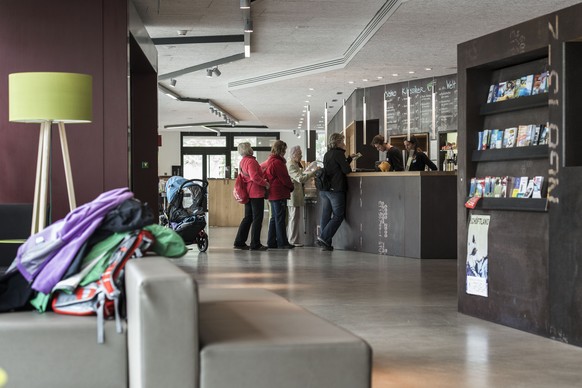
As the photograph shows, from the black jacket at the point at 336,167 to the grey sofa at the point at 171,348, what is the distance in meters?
8.13

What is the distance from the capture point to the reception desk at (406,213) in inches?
399

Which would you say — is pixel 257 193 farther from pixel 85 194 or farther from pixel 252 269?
pixel 85 194

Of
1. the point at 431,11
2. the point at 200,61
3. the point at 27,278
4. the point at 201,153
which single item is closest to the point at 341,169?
the point at 431,11

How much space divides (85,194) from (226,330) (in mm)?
4835

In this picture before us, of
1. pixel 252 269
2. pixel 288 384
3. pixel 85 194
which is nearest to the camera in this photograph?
pixel 288 384

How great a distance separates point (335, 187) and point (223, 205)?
7.44 metres

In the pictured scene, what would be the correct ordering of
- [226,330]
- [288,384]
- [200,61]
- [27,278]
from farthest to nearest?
[200,61]
[27,278]
[226,330]
[288,384]

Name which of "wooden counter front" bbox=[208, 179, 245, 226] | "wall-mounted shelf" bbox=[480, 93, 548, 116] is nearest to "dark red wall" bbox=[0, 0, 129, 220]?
"wall-mounted shelf" bbox=[480, 93, 548, 116]

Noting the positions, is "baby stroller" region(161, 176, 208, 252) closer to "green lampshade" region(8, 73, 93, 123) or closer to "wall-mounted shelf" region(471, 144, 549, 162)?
"wall-mounted shelf" region(471, 144, 549, 162)

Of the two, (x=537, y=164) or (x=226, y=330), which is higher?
(x=537, y=164)

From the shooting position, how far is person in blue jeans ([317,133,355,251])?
11203 millimetres

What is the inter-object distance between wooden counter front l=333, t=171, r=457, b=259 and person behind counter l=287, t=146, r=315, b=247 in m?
0.96

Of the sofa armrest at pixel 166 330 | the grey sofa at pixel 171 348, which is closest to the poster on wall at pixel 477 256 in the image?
the grey sofa at pixel 171 348

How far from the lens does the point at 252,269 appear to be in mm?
8898
